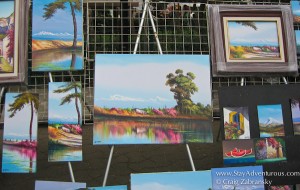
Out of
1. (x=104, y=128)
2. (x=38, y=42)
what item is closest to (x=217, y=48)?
(x=104, y=128)

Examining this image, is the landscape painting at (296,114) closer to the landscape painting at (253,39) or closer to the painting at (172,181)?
the landscape painting at (253,39)

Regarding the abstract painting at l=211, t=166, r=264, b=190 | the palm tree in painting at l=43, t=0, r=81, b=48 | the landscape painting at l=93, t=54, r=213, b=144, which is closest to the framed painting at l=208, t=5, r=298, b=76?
the landscape painting at l=93, t=54, r=213, b=144

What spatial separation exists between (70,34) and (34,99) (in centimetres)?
43

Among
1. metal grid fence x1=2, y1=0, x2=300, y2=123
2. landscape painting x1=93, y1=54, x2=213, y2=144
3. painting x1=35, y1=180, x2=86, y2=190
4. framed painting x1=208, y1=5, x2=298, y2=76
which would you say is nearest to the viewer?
painting x1=35, y1=180, x2=86, y2=190

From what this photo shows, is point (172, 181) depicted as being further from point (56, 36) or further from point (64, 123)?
point (56, 36)

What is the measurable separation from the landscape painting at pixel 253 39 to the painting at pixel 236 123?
0.32 m

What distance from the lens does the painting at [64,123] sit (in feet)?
Answer: 7.03

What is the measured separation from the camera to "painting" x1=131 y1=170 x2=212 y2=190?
2.07 metres

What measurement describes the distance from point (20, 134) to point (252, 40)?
1.49 metres

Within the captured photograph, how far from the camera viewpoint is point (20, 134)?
85.0 inches

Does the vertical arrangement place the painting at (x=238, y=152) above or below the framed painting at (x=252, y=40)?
below

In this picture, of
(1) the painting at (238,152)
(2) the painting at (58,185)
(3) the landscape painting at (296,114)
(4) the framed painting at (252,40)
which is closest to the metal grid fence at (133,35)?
(4) the framed painting at (252,40)

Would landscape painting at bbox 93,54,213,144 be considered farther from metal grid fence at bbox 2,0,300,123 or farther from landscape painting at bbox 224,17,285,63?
metal grid fence at bbox 2,0,300,123

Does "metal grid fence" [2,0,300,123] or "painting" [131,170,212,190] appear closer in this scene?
"painting" [131,170,212,190]
